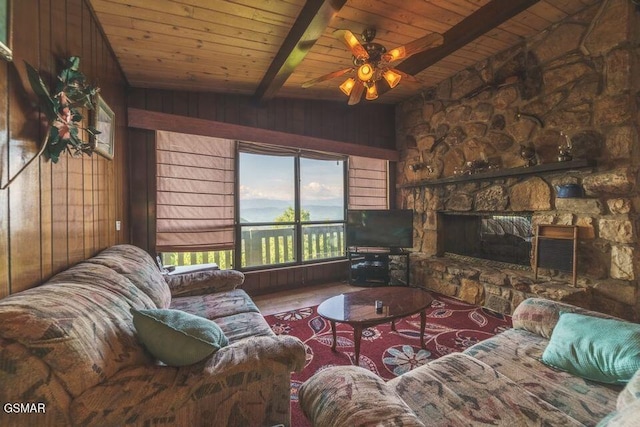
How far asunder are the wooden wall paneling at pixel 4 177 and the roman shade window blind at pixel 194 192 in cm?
225

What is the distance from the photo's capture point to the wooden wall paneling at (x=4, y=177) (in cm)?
109

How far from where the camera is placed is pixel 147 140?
3.23 m

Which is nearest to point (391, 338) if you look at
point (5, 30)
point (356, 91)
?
point (356, 91)

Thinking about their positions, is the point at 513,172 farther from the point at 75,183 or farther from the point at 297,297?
the point at 75,183

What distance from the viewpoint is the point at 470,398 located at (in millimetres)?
1150

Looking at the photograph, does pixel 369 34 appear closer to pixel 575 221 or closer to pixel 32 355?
pixel 575 221

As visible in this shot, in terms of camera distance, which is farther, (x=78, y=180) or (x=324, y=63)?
(x=324, y=63)

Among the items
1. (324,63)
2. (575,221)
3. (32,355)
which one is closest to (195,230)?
(324,63)

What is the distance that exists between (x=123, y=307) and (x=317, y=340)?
163cm

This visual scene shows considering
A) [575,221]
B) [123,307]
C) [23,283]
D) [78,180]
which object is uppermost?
[78,180]

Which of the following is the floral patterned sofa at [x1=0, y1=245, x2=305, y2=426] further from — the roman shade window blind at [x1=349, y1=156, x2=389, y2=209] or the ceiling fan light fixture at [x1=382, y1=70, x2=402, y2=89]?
the roman shade window blind at [x1=349, y1=156, x2=389, y2=209]

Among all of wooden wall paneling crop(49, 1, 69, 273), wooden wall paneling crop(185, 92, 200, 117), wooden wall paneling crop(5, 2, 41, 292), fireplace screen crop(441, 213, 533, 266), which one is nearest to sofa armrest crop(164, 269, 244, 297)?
wooden wall paneling crop(49, 1, 69, 273)

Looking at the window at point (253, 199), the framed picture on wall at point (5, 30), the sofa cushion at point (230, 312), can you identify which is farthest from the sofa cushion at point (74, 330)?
the window at point (253, 199)

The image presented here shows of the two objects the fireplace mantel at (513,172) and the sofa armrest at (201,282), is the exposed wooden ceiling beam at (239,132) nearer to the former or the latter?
the fireplace mantel at (513,172)
